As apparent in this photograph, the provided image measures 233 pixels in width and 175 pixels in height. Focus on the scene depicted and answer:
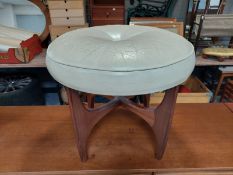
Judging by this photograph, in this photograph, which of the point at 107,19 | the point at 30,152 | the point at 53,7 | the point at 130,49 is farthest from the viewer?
the point at 107,19

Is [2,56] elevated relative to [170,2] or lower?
lower

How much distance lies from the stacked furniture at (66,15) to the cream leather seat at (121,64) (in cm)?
74

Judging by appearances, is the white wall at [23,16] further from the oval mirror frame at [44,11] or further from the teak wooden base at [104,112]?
the teak wooden base at [104,112]

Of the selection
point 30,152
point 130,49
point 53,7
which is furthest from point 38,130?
point 53,7

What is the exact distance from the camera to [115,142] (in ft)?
2.53

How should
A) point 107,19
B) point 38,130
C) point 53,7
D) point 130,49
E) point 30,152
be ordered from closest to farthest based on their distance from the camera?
point 130,49 → point 30,152 → point 38,130 → point 53,7 → point 107,19

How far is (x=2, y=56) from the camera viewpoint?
3.97 ft

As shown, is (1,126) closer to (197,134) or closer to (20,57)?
(20,57)

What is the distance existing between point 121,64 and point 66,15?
0.91 metres

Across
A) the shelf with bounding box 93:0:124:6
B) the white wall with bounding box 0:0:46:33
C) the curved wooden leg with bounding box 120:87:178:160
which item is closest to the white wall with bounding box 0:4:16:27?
the white wall with bounding box 0:0:46:33

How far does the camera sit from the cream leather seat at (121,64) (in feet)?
1.49

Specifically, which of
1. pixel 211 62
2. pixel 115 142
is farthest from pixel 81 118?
pixel 211 62

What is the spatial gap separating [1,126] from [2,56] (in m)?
0.53

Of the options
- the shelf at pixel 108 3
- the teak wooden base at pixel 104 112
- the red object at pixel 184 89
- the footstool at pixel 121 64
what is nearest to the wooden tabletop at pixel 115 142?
the teak wooden base at pixel 104 112
